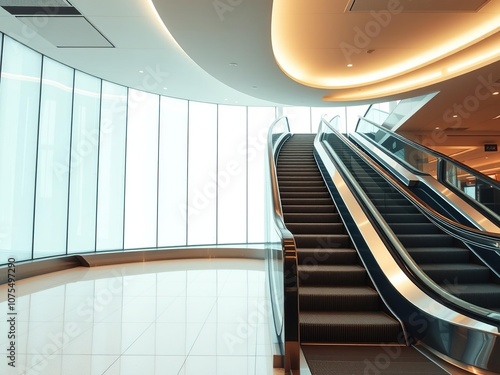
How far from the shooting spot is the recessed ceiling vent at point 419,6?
175 inches

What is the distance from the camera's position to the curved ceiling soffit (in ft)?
16.8

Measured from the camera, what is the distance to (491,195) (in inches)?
159

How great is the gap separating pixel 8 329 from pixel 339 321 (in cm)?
375

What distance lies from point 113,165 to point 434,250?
7810mm

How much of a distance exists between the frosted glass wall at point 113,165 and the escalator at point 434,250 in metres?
6.13

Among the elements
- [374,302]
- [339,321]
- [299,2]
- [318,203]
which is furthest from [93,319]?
[299,2]

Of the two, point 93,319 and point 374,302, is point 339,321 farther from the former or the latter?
point 93,319

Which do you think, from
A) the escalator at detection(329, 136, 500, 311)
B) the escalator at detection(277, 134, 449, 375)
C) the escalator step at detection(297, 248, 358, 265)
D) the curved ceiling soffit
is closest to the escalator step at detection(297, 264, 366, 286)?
the escalator at detection(277, 134, 449, 375)

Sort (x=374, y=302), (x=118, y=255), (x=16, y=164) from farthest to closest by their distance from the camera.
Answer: (x=118, y=255) → (x=16, y=164) → (x=374, y=302)

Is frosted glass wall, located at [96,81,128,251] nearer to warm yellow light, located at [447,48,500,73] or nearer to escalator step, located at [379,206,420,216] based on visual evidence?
escalator step, located at [379,206,420,216]

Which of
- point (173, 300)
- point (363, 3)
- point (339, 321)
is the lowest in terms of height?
point (173, 300)

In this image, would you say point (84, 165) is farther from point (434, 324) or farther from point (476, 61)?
point (476, 61)

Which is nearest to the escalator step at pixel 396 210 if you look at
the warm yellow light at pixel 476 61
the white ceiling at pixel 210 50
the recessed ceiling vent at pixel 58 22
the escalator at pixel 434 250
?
the escalator at pixel 434 250

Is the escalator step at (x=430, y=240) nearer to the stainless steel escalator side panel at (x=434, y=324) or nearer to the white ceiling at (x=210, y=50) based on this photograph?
the stainless steel escalator side panel at (x=434, y=324)
